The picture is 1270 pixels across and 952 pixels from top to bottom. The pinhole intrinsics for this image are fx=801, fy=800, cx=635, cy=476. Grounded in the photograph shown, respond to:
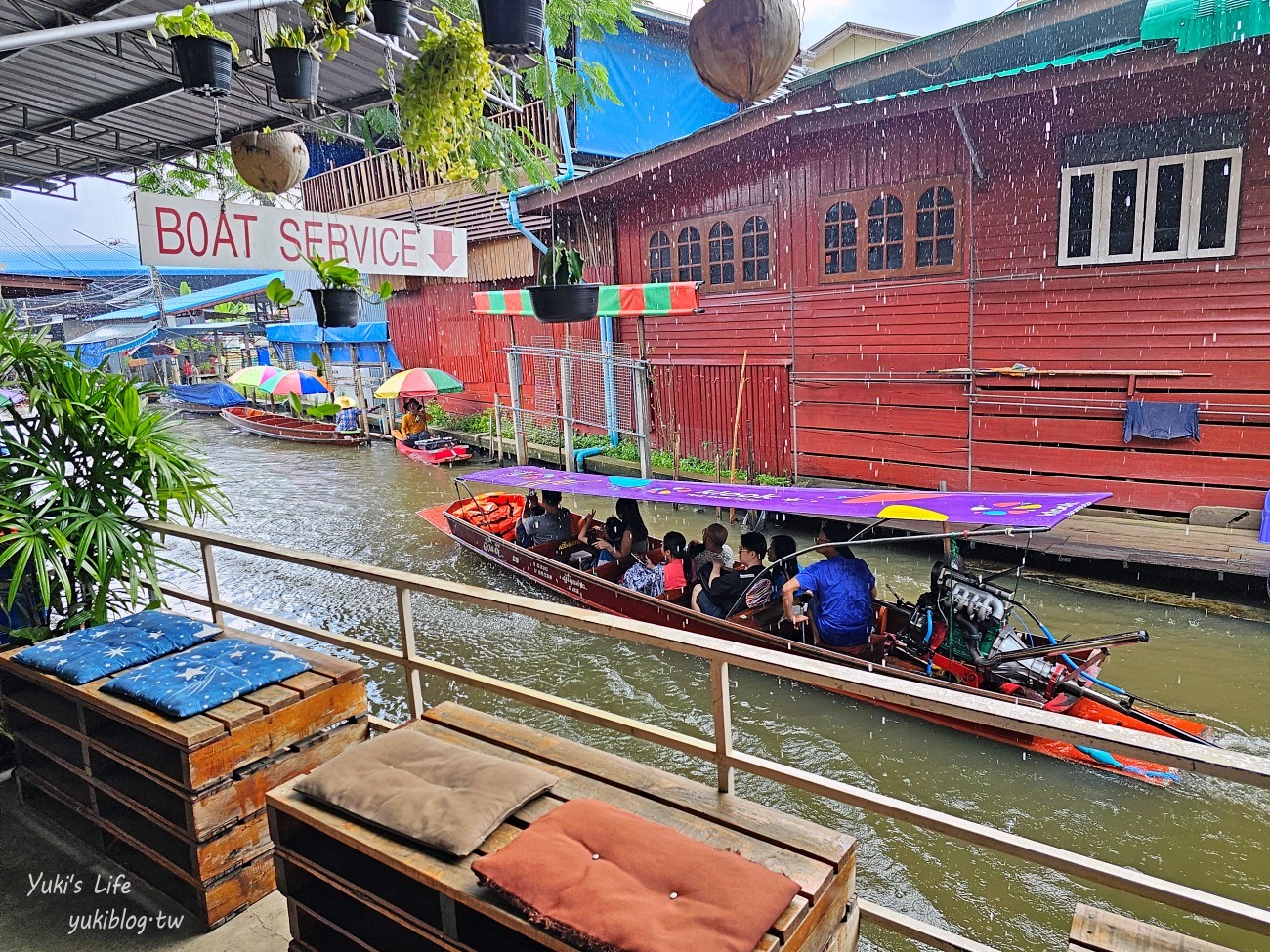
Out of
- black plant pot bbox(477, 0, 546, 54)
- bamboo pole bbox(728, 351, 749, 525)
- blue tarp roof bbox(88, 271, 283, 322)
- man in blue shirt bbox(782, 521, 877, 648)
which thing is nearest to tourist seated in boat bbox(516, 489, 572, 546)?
bamboo pole bbox(728, 351, 749, 525)

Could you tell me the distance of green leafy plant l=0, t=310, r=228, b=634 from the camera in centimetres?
398

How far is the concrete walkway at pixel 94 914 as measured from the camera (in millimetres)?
2898

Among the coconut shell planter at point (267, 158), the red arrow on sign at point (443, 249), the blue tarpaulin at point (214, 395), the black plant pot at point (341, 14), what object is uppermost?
the black plant pot at point (341, 14)

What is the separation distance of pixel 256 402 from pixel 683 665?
25918 mm

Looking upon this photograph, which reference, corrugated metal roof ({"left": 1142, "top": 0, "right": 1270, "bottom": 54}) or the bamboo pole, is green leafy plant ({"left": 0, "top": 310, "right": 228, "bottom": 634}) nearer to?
corrugated metal roof ({"left": 1142, "top": 0, "right": 1270, "bottom": 54})

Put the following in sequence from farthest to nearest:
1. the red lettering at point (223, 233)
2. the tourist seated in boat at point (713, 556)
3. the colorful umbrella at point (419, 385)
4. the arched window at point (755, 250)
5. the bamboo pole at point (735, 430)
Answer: the colorful umbrella at point (419, 385) < the arched window at point (755, 250) < the bamboo pole at point (735, 430) < the tourist seated in boat at point (713, 556) < the red lettering at point (223, 233)

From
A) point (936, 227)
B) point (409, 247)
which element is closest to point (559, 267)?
point (409, 247)

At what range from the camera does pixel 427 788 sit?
2230 mm

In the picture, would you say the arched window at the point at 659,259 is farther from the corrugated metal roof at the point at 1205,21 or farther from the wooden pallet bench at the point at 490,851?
the wooden pallet bench at the point at 490,851

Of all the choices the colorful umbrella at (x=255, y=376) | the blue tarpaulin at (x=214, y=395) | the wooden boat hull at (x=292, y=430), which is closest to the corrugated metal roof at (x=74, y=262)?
the blue tarpaulin at (x=214, y=395)

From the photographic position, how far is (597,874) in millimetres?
1818

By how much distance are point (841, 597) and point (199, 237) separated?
521cm

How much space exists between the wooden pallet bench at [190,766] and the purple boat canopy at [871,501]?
450 cm

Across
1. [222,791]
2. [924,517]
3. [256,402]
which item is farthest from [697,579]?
[256,402]
